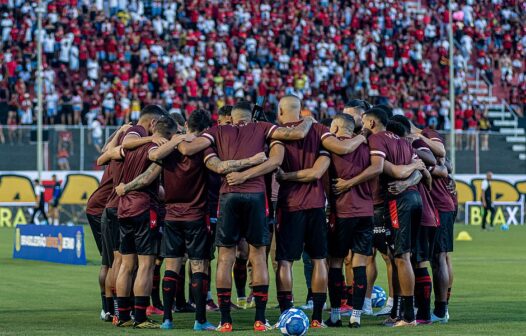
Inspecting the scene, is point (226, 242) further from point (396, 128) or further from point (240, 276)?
point (240, 276)

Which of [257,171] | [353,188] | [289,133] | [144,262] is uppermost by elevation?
[289,133]

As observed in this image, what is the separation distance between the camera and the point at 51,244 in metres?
26.4

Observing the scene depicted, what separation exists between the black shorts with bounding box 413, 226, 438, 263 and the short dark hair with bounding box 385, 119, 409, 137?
3.88ft

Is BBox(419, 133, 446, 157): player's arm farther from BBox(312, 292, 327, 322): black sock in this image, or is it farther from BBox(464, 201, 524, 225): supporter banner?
BBox(464, 201, 524, 225): supporter banner

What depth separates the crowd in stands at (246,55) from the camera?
47781mm

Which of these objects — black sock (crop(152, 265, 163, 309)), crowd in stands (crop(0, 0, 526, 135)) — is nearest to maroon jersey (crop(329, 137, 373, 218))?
black sock (crop(152, 265, 163, 309))

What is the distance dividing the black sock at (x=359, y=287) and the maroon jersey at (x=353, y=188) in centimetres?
68

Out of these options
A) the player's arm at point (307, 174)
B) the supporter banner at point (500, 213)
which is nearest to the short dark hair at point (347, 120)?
the player's arm at point (307, 174)

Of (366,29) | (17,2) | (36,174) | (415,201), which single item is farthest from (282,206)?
(366,29)

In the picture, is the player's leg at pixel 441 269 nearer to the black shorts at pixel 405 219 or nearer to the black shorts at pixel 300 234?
the black shorts at pixel 405 219

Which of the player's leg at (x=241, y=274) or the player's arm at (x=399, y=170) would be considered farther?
the player's leg at (x=241, y=274)

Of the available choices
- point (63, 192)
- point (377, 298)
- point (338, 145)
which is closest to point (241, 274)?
point (377, 298)

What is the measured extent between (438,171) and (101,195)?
433cm

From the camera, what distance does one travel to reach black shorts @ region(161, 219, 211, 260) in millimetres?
13695
